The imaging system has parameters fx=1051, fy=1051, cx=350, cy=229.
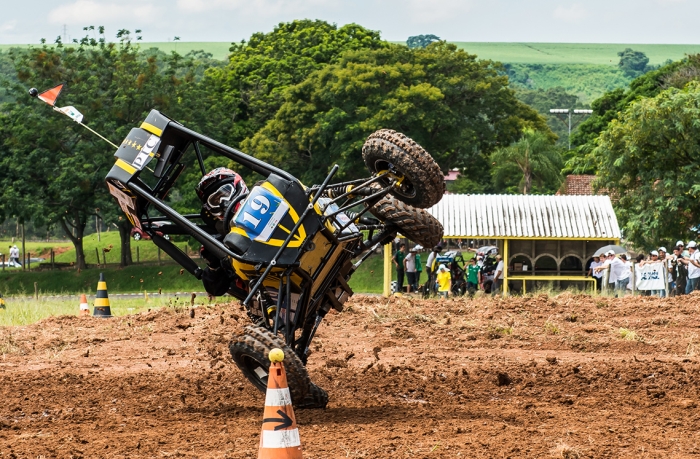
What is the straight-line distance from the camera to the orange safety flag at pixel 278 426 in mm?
Answer: 6629

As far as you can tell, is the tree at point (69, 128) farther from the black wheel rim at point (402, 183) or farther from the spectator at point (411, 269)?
the black wheel rim at point (402, 183)

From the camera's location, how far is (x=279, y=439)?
666 centimetres

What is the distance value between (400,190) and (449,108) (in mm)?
Answer: 42572

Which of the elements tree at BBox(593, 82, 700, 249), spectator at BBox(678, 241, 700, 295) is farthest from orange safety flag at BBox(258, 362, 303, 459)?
tree at BBox(593, 82, 700, 249)

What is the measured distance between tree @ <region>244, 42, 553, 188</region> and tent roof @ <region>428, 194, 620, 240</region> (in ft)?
59.8

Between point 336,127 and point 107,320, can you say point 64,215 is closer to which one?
point 336,127

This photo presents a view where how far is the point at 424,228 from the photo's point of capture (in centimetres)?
1033

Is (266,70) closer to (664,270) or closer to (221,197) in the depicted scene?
(664,270)

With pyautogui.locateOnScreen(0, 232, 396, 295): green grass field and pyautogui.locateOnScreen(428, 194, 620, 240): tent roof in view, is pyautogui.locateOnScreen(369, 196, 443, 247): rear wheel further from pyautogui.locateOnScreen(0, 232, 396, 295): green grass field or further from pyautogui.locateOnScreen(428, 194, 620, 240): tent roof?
pyautogui.locateOnScreen(0, 232, 396, 295): green grass field

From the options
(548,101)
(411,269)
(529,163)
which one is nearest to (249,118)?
(529,163)

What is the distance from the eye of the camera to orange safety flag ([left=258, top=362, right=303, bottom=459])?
663 cm

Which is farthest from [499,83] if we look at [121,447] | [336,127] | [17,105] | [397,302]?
[121,447]

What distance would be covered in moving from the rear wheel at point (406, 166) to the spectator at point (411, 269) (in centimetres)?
1999

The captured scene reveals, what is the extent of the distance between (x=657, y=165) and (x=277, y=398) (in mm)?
33769
